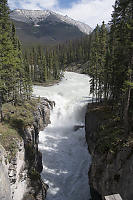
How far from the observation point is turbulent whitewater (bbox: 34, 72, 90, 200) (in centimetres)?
1790

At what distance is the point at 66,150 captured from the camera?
25156mm

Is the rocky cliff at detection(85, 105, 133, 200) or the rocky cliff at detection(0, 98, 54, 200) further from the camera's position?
the rocky cliff at detection(0, 98, 54, 200)

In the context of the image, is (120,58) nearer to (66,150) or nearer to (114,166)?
(114,166)

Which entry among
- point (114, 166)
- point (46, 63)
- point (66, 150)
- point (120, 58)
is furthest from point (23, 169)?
point (46, 63)

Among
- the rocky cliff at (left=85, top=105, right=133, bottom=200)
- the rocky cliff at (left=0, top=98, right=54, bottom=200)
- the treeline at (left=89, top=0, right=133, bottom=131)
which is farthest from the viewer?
the rocky cliff at (left=0, top=98, right=54, bottom=200)

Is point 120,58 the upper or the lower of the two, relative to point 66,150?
upper

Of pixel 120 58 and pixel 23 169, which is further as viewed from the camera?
pixel 23 169

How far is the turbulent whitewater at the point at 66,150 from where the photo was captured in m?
17.9

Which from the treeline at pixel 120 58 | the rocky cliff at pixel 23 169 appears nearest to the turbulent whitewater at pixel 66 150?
the rocky cliff at pixel 23 169

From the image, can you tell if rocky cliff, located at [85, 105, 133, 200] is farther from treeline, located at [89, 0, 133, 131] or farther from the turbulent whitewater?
the turbulent whitewater

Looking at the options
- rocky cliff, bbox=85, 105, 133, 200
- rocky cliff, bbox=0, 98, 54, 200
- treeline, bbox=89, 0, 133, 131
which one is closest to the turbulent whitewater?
rocky cliff, bbox=0, 98, 54, 200

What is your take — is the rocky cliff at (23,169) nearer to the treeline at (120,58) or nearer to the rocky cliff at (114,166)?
the rocky cliff at (114,166)

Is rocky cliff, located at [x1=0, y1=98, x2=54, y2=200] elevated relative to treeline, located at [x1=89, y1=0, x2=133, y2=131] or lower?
lower

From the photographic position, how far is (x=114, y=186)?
10.6 meters
